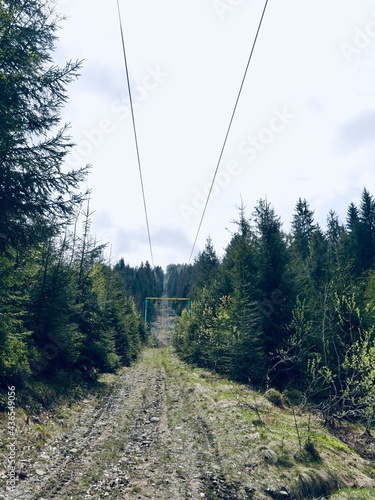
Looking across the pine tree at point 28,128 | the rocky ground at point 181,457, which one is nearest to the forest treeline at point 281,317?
the rocky ground at point 181,457

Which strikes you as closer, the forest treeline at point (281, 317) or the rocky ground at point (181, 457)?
the rocky ground at point (181, 457)

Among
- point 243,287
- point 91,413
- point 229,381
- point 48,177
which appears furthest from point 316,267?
point 48,177

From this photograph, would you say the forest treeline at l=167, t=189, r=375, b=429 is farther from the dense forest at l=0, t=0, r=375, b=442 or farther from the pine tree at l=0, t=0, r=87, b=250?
the pine tree at l=0, t=0, r=87, b=250

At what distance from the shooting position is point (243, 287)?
1778 centimetres

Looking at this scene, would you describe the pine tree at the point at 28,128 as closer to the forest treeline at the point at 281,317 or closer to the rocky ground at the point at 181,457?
the rocky ground at the point at 181,457

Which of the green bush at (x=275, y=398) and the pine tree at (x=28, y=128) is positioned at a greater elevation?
the pine tree at (x=28, y=128)

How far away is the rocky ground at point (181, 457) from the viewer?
618cm

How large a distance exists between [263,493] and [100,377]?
1654cm

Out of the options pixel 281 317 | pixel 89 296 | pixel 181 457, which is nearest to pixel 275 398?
pixel 281 317

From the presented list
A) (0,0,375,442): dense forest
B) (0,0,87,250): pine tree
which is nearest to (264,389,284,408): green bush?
(0,0,375,442): dense forest

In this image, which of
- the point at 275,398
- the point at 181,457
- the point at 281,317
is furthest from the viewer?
the point at 281,317

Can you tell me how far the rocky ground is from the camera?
20.3ft

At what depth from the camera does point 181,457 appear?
7723 mm

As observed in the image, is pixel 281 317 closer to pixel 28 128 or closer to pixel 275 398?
pixel 275 398
